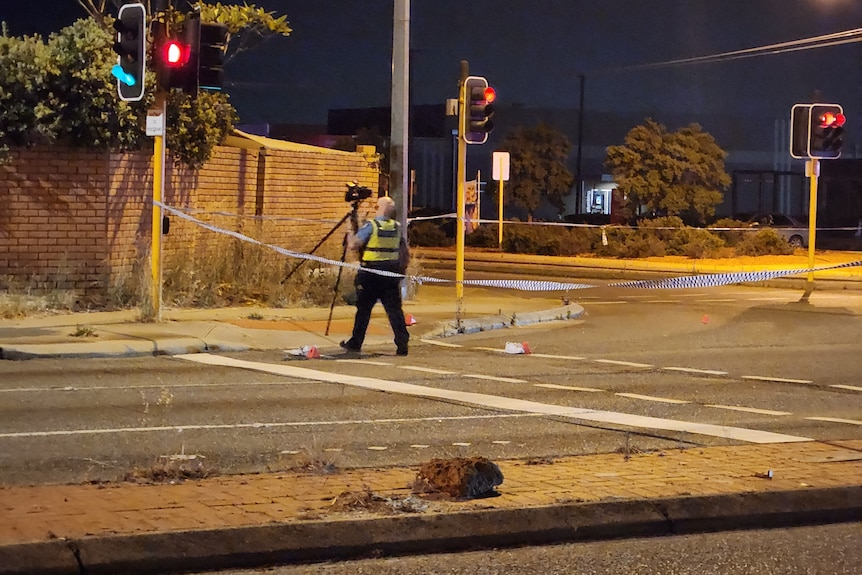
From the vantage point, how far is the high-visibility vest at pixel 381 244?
14.1 meters

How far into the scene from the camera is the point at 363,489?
23.2 ft

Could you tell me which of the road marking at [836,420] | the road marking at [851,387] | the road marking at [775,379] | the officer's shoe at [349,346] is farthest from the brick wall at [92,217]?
the road marking at [836,420]

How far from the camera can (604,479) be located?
25.2ft

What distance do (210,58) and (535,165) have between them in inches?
1470

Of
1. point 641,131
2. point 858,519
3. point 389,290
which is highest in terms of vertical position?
point 641,131

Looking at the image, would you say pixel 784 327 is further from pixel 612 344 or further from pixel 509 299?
pixel 509 299

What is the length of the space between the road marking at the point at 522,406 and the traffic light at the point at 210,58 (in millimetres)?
3942

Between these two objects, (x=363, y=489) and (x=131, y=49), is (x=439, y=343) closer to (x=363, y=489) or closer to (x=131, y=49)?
(x=131, y=49)

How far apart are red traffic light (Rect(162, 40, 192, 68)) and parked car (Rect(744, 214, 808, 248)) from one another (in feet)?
100

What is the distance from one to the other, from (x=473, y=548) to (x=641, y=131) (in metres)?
40.1

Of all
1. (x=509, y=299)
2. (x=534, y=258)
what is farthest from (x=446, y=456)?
(x=534, y=258)

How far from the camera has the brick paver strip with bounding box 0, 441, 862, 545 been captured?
20.7 feet

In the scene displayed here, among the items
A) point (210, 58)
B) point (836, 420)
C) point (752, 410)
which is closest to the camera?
point (836, 420)

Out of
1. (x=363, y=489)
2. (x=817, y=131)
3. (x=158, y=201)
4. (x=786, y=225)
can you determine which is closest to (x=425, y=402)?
(x=363, y=489)
